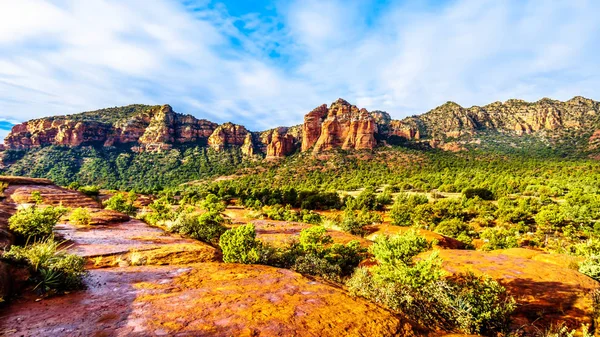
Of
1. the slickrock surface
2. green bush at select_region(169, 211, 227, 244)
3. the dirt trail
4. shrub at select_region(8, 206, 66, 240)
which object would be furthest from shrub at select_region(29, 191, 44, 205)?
the slickrock surface

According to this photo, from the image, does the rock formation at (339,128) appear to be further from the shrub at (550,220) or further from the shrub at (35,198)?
the shrub at (35,198)

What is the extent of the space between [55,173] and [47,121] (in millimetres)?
44464

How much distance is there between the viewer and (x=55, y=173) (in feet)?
278

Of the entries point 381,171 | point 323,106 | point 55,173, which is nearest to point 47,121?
point 55,173

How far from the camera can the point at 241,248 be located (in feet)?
33.1

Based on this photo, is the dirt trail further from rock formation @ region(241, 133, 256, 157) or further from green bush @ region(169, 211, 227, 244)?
rock formation @ region(241, 133, 256, 157)

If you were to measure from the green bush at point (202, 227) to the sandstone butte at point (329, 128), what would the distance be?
93.7 m

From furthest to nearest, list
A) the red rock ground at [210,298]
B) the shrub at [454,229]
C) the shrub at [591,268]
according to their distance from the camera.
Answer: the shrub at [454,229] < the shrub at [591,268] < the red rock ground at [210,298]

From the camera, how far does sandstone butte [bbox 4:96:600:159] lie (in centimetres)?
10312

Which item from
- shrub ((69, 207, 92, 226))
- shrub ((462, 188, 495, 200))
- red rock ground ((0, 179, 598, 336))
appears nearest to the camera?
red rock ground ((0, 179, 598, 336))

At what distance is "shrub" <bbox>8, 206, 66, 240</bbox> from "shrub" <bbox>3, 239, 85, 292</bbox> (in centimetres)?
298

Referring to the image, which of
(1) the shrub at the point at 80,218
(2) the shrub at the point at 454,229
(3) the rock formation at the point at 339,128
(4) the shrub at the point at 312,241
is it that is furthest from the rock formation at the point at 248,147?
(4) the shrub at the point at 312,241

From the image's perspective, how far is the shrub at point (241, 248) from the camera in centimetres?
1000

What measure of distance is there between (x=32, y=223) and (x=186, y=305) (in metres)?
8.00
